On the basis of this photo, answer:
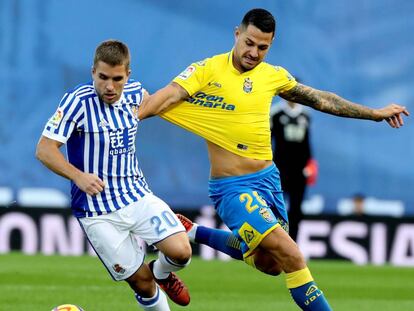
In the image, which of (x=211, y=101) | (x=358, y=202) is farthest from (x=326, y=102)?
(x=358, y=202)

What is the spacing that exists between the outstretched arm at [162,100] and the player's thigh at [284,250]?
1262 millimetres

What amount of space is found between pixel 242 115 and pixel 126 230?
1.39m

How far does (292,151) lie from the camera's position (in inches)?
615

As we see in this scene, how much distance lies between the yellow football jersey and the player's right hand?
1.38 m

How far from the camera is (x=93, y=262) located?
15188 millimetres

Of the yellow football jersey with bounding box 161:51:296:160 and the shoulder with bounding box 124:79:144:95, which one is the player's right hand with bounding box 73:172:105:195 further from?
the yellow football jersey with bounding box 161:51:296:160

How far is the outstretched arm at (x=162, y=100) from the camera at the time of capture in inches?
353

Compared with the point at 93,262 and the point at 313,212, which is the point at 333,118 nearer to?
the point at 313,212

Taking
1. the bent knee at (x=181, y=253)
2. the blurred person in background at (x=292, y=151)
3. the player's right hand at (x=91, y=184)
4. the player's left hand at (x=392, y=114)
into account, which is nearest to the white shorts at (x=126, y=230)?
the bent knee at (x=181, y=253)

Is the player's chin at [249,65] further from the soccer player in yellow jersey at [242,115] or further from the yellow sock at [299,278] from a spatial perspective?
the yellow sock at [299,278]

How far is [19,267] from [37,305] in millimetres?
3711

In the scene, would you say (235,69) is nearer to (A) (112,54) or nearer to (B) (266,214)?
(B) (266,214)

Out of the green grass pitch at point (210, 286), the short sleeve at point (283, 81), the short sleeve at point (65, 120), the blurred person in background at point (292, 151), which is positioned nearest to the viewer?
the short sleeve at point (65, 120)

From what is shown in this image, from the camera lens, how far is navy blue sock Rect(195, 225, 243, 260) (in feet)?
33.3
